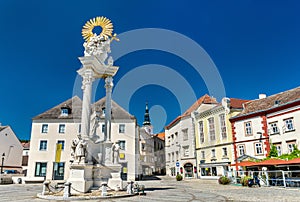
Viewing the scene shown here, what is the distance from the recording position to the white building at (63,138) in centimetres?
3127

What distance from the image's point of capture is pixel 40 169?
31.2 m

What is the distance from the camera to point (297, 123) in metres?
22.7

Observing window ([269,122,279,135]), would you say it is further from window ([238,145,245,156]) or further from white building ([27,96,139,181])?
white building ([27,96,139,181])

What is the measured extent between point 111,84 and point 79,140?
15.1 feet

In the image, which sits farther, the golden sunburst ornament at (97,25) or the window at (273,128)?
the window at (273,128)

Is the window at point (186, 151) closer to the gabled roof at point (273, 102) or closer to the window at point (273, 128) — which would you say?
the gabled roof at point (273, 102)

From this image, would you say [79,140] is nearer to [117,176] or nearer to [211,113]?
[117,176]

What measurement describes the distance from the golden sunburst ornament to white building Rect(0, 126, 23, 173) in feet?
101

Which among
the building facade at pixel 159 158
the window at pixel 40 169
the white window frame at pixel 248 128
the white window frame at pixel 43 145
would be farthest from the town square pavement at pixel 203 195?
the building facade at pixel 159 158

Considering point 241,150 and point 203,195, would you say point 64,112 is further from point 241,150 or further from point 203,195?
point 203,195

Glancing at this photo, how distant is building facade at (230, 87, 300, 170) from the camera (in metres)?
23.3

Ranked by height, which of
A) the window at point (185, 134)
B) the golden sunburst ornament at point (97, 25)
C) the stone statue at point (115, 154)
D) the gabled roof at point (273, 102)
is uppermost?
the golden sunburst ornament at point (97, 25)

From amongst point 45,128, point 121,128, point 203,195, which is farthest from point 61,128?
point 203,195

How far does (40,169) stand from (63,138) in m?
4.83
